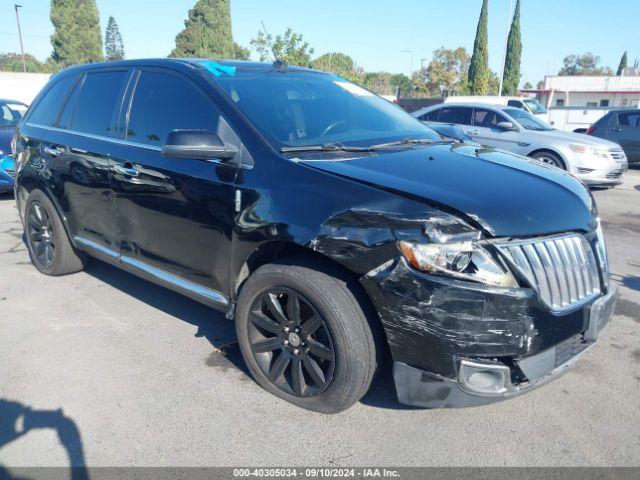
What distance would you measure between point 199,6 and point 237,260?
55.9 metres

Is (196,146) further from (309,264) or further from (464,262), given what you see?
(464,262)

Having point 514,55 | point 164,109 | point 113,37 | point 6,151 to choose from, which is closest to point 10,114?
point 6,151

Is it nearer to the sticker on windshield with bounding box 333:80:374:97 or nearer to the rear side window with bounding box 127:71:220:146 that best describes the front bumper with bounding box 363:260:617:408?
the rear side window with bounding box 127:71:220:146

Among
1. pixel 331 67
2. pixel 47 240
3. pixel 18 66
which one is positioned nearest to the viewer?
pixel 47 240

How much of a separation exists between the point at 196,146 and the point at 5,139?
23.0 ft

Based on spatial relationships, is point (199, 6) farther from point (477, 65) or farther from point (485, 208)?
point (485, 208)

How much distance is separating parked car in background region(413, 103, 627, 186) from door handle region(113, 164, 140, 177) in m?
7.15

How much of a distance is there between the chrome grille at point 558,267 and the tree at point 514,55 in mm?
49660

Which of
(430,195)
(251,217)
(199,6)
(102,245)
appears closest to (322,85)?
(251,217)

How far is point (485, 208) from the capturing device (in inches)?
94.3

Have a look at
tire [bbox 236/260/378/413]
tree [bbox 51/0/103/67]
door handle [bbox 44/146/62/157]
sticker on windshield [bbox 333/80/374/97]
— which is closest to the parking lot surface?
tire [bbox 236/260/378/413]

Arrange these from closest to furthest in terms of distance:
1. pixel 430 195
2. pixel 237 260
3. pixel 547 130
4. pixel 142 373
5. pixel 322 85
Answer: pixel 430 195, pixel 237 260, pixel 142 373, pixel 322 85, pixel 547 130

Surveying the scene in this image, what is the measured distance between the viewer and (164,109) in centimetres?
352

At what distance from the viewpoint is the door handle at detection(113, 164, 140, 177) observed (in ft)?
11.7
